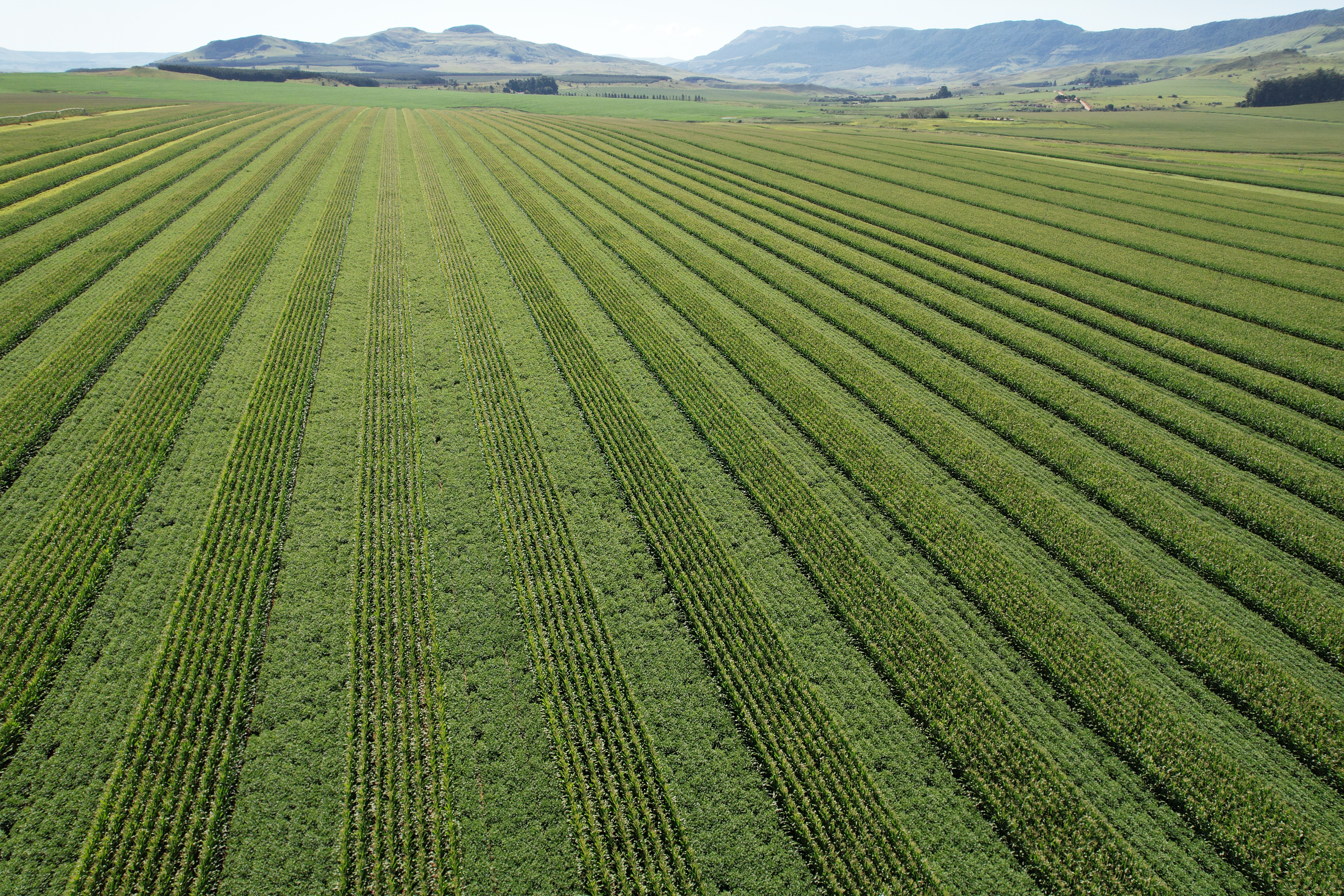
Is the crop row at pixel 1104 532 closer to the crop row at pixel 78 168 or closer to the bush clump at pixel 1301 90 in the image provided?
the crop row at pixel 78 168

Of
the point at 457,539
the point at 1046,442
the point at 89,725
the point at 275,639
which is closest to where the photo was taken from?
the point at 89,725

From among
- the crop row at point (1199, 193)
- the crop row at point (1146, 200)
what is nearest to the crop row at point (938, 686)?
the crop row at point (1146, 200)

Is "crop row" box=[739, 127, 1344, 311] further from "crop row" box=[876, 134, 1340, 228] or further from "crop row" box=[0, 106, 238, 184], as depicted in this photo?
"crop row" box=[0, 106, 238, 184]

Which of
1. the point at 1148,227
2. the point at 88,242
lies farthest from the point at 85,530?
the point at 1148,227

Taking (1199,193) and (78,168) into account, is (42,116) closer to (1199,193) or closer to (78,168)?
(78,168)

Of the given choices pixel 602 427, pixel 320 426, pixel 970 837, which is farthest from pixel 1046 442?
pixel 320 426

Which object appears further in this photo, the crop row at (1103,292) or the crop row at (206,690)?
the crop row at (1103,292)

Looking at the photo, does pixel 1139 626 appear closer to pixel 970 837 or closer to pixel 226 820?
pixel 970 837
